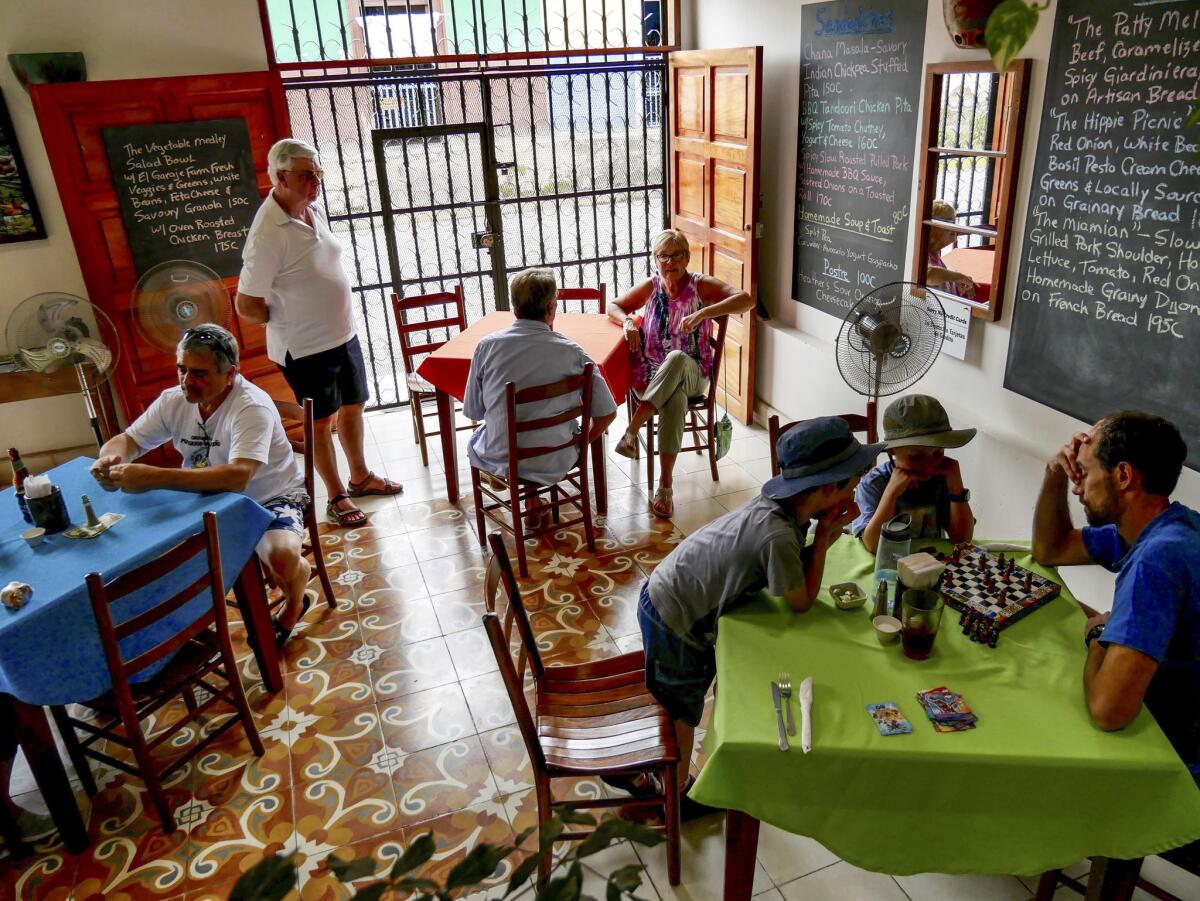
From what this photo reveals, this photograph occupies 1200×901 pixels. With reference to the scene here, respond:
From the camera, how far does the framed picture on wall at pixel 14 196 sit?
4219mm

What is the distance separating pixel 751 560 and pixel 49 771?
213 centimetres

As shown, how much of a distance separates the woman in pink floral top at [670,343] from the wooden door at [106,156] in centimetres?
230

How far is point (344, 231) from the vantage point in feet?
30.7

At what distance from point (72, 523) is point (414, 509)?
1887 millimetres

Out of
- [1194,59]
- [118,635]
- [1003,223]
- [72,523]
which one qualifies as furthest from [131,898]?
[1194,59]

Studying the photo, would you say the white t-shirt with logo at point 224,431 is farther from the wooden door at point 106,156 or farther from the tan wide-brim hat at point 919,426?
the tan wide-brim hat at point 919,426

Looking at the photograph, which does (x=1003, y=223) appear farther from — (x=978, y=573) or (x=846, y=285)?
(x=978, y=573)

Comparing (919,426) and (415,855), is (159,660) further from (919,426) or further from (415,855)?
(919,426)

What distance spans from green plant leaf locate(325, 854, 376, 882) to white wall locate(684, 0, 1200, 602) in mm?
2844

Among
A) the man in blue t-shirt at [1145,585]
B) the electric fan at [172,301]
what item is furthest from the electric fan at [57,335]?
the man in blue t-shirt at [1145,585]

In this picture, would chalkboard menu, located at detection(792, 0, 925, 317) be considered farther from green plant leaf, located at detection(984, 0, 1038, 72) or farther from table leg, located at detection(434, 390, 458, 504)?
green plant leaf, located at detection(984, 0, 1038, 72)

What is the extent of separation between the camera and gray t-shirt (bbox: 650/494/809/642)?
77.8 inches

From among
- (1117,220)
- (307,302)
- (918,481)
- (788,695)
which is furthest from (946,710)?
(307,302)

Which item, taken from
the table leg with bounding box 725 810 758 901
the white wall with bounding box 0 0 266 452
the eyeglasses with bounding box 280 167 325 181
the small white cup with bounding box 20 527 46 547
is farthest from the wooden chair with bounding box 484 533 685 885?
the white wall with bounding box 0 0 266 452
